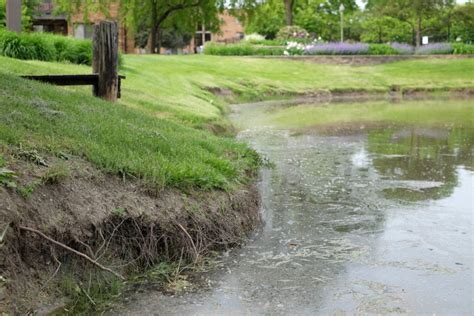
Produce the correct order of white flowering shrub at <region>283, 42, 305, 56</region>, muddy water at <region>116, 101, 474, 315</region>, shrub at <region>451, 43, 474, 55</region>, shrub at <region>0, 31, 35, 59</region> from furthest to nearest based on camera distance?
shrub at <region>451, 43, 474, 55</region> → white flowering shrub at <region>283, 42, 305, 56</region> → shrub at <region>0, 31, 35, 59</region> → muddy water at <region>116, 101, 474, 315</region>

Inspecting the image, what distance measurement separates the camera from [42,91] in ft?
29.8

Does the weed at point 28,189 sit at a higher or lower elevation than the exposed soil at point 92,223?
higher

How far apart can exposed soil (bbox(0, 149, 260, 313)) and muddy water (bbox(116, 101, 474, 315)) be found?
1.40ft

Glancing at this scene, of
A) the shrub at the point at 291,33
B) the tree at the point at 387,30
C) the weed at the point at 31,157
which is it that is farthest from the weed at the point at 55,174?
the tree at the point at 387,30

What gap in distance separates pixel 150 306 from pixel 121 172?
5.36 feet

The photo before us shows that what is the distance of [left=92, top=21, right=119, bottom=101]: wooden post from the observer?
10594mm

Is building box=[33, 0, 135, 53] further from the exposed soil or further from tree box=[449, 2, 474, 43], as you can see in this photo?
the exposed soil

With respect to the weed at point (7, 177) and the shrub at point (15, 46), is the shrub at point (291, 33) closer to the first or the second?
the shrub at point (15, 46)

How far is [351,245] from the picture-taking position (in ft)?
24.1


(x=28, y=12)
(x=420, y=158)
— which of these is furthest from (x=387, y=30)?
(x=420, y=158)

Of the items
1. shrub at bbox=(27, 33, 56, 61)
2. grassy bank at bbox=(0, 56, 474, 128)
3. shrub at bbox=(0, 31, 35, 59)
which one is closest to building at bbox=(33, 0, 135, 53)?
grassy bank at bbox=(0, 56, 474, 128)

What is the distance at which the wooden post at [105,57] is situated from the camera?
34.8 feet

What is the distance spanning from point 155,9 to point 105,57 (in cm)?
3460

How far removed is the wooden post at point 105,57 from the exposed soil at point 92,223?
3.98m
